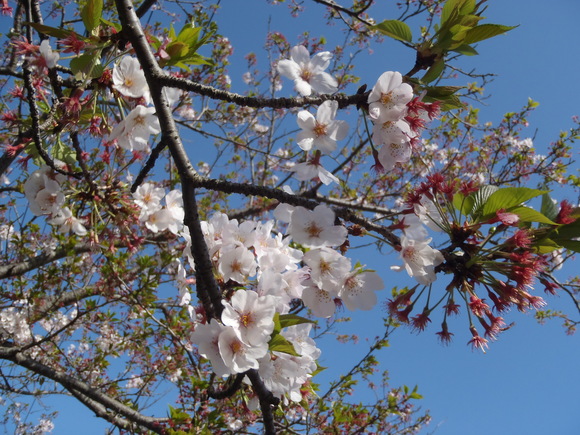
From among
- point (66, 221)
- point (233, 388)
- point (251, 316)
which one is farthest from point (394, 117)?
point (66, 221)

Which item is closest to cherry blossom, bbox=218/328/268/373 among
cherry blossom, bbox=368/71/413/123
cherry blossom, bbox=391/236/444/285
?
cherry blossom, bbox=391/236/444/285

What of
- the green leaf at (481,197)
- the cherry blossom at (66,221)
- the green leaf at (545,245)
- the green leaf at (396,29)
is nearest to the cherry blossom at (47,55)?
the cherry blossom at (66,221)

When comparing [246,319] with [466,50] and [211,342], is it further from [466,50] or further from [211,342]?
[466,50]

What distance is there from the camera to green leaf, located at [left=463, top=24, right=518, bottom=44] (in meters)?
1.21

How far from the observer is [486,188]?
1.34 metres

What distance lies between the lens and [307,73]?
155cm

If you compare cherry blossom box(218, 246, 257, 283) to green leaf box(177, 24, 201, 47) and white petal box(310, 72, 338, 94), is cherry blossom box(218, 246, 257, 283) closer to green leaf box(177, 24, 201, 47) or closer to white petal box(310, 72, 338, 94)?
white petal box(310, 72, 338, 94)

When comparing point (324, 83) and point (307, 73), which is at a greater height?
point (307, 73)

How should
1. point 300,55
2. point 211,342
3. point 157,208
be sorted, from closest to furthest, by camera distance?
1. point 211,342
2. point 300,55
3. point 157,208

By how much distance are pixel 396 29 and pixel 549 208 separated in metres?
0.76

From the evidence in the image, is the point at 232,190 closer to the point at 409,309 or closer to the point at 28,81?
the point at 409,309

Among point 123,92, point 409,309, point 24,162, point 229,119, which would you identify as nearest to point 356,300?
point 409,309

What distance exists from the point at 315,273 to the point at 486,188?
0.64m

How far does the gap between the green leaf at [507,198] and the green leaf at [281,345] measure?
737 mm
